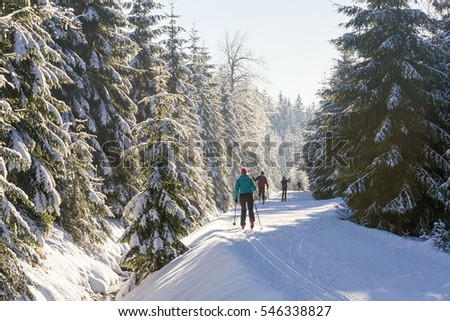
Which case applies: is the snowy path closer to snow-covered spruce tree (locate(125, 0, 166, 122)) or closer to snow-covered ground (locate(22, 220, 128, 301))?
snow-covered ground (locate(22, 220, 128, 301))

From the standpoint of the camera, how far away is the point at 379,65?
582 inches

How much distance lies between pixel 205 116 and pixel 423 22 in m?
19.2

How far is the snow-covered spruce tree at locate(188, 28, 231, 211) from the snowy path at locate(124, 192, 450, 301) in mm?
17699

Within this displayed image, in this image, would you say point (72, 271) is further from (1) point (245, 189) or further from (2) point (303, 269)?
(2) point (303, 269)

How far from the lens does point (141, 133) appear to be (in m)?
11.8

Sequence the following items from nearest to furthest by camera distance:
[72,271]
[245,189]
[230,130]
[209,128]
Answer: [72,271], [245,189], [209,128], [230,130]

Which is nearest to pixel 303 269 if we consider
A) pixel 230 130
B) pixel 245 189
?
pixel 245 189

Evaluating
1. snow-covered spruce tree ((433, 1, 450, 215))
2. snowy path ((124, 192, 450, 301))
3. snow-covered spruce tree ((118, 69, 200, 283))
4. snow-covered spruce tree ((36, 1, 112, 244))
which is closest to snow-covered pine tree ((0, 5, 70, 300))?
snow-covered spruce tree ((118, 69, 200, 283))

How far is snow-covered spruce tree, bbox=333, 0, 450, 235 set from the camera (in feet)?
45.6

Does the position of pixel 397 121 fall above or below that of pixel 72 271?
above

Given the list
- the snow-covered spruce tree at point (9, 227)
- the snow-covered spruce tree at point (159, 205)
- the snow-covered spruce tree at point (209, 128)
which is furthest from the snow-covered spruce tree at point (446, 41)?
the snow-covered spruce tree at point (209, 128)

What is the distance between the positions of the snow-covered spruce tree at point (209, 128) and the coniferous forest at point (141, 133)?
8371 millimetres

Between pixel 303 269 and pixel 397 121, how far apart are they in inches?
339
